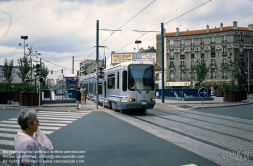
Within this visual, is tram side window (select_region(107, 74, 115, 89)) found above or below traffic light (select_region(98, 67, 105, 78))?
below

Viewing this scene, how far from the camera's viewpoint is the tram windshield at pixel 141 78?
1553 cm

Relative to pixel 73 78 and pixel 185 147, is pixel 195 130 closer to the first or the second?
pixel 185 147

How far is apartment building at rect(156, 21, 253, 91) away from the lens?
2729 inches

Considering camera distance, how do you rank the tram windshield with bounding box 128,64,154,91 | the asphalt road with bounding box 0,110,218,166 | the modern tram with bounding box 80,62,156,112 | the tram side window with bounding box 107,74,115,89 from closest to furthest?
the asphalt road with bounding box 0,110,218,166 → the modern tram with bounding box 80,62,156,112 → the tram windshield with bounding box 128,64,154,91 → the tram side window with bounding box 107,74,115,89

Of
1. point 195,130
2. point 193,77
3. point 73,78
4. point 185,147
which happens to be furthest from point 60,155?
point 193,77

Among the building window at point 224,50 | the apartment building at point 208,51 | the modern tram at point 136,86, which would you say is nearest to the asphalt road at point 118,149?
the modern tram at point 136,86

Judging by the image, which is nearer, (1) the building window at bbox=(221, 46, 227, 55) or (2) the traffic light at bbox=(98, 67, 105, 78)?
(2) the traffic light at bbox=(98, 67, 105, 78)

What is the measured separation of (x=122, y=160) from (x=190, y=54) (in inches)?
2838

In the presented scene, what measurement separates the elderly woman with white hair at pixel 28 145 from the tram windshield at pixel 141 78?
40.6ft

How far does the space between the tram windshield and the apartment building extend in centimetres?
5329

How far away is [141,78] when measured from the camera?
15.7m

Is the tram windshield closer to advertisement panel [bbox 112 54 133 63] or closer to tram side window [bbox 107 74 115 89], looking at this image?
tram side window [bbox 107 74 115 89]

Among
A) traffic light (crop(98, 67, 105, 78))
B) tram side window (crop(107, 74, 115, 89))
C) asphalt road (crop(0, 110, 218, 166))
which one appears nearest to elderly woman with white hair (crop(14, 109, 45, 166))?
asphalt road (crop(0, 110, 218, 166))

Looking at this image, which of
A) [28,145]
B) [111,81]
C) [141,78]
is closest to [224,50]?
[111,81]
